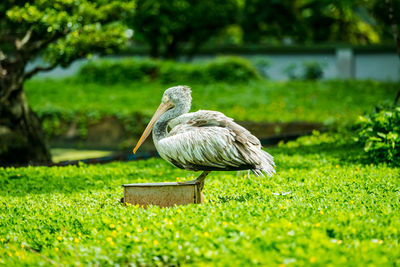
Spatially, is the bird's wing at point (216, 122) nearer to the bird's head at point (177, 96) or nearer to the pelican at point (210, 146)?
the pelican at point (210, 146)

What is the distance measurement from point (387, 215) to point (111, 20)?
7.96 metres

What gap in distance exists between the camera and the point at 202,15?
71.0 feet

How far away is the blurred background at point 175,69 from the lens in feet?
34.9

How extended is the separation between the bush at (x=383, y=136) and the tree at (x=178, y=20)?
11.8m

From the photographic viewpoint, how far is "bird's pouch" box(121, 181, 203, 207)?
5.94 meters

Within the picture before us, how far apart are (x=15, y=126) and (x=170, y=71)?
9.72m

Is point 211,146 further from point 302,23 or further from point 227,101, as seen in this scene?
point 302,23

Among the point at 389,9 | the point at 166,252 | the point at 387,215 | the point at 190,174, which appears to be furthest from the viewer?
the point at 389,9

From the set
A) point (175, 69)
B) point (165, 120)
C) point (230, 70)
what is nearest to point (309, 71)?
point (230, 70)

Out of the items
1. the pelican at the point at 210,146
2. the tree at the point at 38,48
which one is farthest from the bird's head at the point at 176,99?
the tree at the point at 38,48

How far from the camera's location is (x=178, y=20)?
69.6ft

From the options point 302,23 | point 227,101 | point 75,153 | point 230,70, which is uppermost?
point 302,23

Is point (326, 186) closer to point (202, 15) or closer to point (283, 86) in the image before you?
point (283, 86)

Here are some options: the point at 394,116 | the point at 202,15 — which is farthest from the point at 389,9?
the point at 202,15
